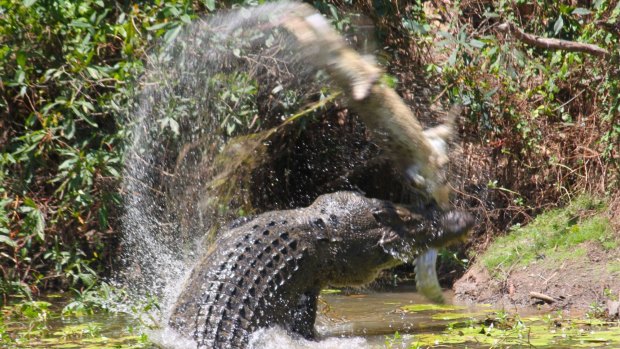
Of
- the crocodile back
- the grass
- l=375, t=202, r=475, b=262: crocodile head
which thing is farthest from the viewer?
the grass

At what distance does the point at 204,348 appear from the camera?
4.79m

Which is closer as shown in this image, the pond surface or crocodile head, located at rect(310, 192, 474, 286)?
the pond surface

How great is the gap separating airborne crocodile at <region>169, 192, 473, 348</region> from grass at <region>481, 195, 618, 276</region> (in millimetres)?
1747

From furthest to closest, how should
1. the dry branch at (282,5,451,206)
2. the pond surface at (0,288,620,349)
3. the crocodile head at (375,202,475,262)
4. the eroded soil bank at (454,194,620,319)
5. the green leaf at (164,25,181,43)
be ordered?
the green leaf at (164,25,181,43) → the eroded soil bank at (454,194,620,319) → the crocodile head at (375,202,475,262) → the dry branch at (282,5,451,206) → the pond surface at (0,288,620,349)

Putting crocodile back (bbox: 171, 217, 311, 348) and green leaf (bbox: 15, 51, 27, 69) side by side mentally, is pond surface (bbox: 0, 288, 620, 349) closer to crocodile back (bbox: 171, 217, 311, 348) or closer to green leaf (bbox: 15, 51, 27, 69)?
crocodile back (bbox: 171, 217, 311, 348)

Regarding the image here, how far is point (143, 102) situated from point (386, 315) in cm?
270

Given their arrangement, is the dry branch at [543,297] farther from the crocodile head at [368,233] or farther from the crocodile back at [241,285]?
the crocodile back at [241,285]

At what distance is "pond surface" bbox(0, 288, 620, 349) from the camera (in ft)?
16.8

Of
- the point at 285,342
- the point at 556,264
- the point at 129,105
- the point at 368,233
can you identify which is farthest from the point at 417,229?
the point at 129,105

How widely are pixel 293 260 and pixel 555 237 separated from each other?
299 cm

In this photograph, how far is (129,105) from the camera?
777 cm

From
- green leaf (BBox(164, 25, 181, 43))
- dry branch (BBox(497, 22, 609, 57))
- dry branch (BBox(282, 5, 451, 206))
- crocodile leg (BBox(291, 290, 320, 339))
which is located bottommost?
crocodile leg (BBox(291, 290, 320, 339))

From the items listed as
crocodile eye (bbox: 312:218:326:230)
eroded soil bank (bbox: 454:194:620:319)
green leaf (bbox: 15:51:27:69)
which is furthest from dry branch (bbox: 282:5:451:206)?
green leaf (bbox: 15:51:27:69)

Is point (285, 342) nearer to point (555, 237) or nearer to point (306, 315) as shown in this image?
point (306, 315)
